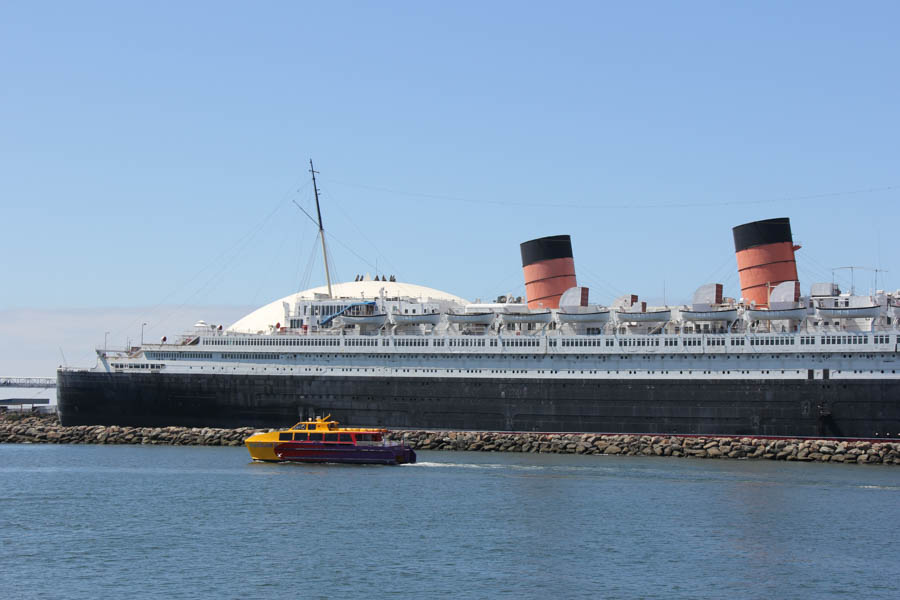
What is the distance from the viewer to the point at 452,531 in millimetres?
33250

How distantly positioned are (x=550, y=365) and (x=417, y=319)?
8681 mm

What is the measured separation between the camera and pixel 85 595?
85.7 feet

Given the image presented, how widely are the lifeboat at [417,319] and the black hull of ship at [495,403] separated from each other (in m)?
3.98

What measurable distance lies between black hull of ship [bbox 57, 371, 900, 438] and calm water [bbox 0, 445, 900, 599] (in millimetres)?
5968

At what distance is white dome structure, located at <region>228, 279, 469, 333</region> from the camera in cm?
8188

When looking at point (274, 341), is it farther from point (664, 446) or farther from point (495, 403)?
point (664, 446)

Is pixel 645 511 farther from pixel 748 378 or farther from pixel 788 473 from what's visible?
pixel 748 378

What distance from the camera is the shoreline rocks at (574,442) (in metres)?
52.3

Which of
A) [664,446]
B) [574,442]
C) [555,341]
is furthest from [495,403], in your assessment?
[664,446]

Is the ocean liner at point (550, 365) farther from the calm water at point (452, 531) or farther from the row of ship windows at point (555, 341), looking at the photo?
the calm water at point (452, 531)

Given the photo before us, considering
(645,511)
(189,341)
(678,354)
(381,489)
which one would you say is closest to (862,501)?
(645,511)

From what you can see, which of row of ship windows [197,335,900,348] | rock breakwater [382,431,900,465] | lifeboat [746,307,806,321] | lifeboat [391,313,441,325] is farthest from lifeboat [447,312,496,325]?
lifeboat [746,307,806,321]

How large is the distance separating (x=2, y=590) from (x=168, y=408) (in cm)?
4021

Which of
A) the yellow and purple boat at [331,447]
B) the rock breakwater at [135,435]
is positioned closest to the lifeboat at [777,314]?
the yellow and purple boat at [331,447]
